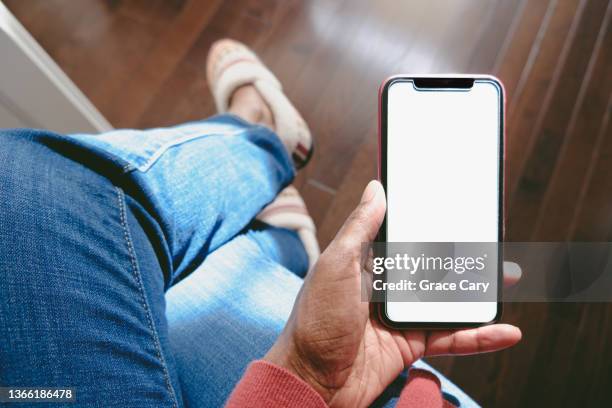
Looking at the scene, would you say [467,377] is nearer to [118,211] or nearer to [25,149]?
[118,211]

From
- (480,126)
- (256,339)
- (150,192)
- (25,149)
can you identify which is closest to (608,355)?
(480,126)

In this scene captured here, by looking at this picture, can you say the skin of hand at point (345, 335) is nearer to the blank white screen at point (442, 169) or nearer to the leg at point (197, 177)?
the blank white screen at point (442, 169)

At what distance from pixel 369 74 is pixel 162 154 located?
0.53m

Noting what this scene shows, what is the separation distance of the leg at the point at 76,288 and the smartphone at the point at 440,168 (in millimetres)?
273

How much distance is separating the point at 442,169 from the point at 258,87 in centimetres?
48

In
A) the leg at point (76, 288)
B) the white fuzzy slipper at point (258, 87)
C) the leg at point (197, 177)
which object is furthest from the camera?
the white fuzzy slipper at point (258, 87)

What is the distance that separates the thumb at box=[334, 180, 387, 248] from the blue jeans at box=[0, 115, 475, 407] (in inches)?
5.7

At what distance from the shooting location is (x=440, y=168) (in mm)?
502

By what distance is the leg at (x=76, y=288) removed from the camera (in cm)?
40

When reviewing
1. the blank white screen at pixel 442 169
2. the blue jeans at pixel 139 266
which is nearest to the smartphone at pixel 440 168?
the blank white screen at pixel 442 169

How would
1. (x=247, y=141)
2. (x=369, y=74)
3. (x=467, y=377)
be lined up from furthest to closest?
1. (x=369, y=74)
2. (x=467, y=377)
3. (x=247, y=141)

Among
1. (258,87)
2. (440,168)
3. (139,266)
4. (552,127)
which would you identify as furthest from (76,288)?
(552,127)

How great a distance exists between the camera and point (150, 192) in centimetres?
Answer: 50

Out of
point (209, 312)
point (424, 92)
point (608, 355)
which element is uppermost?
point (424, 92)
